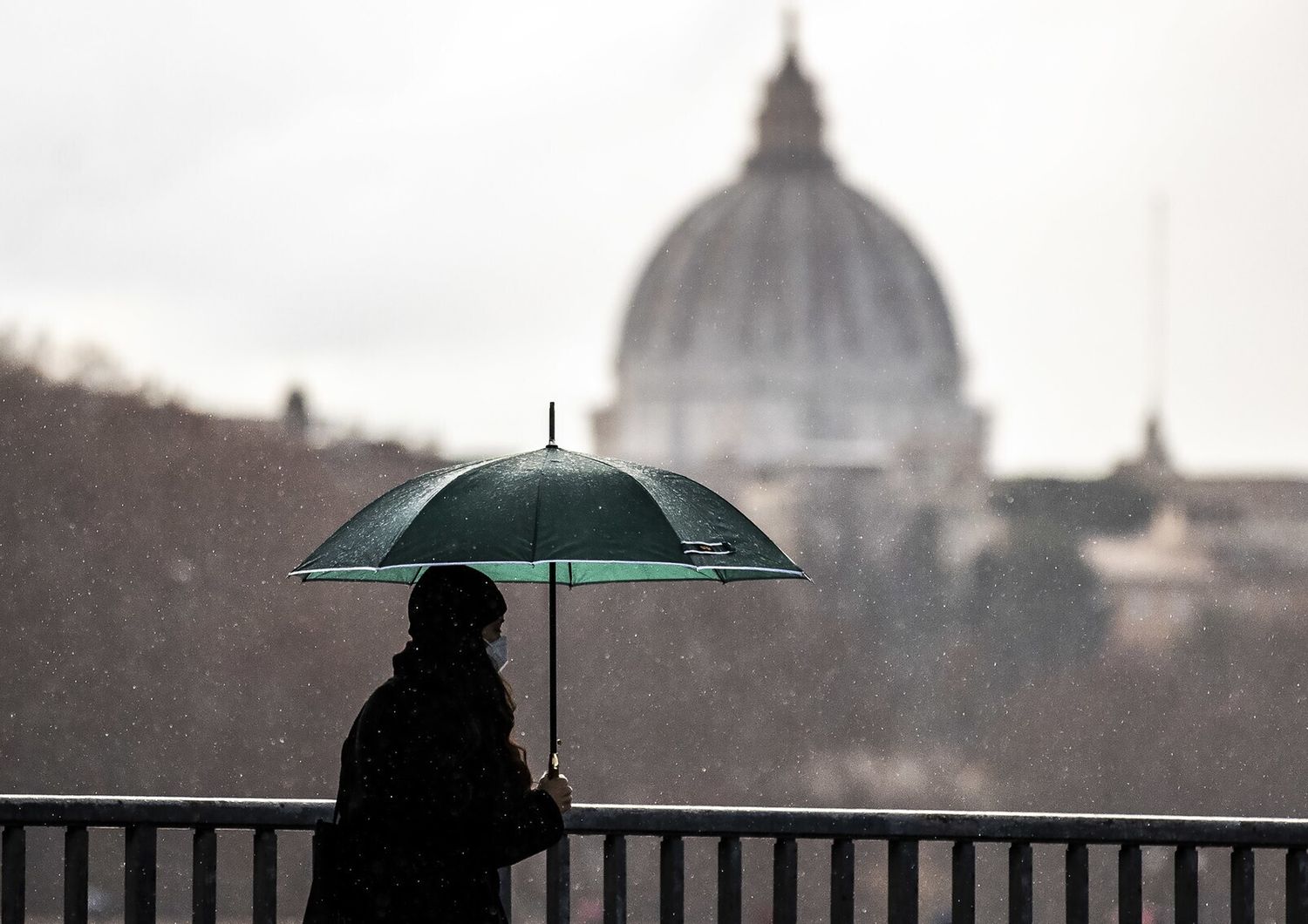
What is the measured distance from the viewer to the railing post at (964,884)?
3.20m

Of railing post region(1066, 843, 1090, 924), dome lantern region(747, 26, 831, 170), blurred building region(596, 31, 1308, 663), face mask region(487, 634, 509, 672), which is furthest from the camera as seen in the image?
dome lantern region(747, 26, 831, 170)

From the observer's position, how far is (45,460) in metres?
34.1

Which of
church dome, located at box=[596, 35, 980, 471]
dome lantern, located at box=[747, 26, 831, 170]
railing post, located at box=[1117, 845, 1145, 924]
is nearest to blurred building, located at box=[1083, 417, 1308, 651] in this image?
church dome, located at box=[596, 35, 980, 471]

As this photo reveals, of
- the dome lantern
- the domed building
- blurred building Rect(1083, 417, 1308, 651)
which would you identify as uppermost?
the dome lantern

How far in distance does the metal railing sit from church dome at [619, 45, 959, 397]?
64.9 meters

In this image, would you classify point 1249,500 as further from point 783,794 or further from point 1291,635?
point 783,794

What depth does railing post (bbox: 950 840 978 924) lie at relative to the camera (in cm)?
320

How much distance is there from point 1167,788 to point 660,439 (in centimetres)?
3479

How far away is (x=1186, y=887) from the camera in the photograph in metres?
3.22

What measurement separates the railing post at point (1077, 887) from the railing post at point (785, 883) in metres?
0.47

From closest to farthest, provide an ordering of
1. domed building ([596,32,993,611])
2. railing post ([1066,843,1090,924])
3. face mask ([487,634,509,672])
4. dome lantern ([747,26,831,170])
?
face mask ([487,634,509,672])
railing post ([1066,843,1090,924])
domed building ([596,32,993,611])
dome lantern ([747,26,831,170])

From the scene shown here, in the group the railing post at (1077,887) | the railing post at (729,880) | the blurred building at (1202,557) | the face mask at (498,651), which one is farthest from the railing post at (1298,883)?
the blurred building at (1202,557)

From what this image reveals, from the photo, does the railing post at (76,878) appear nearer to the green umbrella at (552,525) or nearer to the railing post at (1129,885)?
the green umbrella at (552,525)

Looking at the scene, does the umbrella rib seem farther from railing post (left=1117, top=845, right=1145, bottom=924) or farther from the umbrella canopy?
railing post (left=1117, top=845, right=1145, bottom=924)
